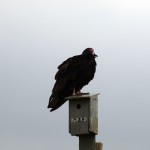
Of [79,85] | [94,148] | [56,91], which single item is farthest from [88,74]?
[94,148]

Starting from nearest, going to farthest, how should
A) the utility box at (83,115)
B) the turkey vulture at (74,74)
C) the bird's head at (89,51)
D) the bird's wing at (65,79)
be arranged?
the utility box at (83,115) → the bird's wing at (65,79) → the turkey vulture at (74,74) → the bird's head at (89,51)

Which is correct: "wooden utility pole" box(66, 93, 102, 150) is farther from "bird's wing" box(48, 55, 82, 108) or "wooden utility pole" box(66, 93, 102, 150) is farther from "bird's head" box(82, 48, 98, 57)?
"bird's head" box(82, 48, 98, 57)

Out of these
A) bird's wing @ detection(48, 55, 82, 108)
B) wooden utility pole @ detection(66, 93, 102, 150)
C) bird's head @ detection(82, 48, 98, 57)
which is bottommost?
wooden utility pole @ detection(66, 93, 102, 150)

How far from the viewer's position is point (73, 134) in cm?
720

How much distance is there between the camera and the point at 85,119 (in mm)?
7238

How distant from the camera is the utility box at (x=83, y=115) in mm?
7117

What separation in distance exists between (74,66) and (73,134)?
7.09 ft

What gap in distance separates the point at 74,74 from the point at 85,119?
194cm

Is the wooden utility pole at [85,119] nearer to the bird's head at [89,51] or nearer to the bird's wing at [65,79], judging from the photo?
the bird's wing at [65,79]

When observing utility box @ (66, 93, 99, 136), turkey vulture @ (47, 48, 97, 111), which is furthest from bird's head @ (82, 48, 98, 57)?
utility box @ (66, 93, 99, 136)

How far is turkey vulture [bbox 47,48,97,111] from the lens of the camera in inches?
338

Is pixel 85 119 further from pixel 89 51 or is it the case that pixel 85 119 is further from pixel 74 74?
pixel 89 51

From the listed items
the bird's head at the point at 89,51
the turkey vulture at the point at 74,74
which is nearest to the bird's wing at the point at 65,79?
the turkey vulture at the point at 74,74

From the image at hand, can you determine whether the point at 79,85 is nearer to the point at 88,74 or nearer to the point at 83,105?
the point at 88,74
